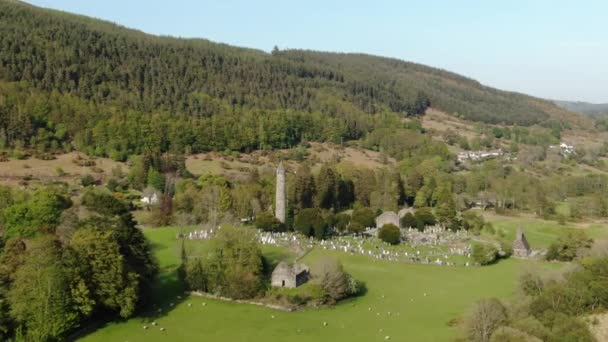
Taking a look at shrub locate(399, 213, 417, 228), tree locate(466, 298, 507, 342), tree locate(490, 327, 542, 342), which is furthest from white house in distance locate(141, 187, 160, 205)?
tree locate(490, 327, 542, 342)

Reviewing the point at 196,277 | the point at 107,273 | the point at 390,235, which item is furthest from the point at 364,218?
the point at 107,273

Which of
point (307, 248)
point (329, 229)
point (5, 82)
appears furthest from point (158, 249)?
point (5, 82)

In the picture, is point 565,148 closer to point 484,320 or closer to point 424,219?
point 424,219

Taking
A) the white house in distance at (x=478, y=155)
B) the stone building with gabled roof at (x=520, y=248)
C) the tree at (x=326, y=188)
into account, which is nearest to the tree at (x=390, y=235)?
the stone building with gabled roof at (x=520, y=248)

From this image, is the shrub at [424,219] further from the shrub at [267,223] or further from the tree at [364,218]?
the shrub at [267,223]

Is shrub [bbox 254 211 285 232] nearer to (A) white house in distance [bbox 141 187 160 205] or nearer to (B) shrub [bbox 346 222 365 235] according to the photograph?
(B) shrub [bbox 346 222 365 235]
